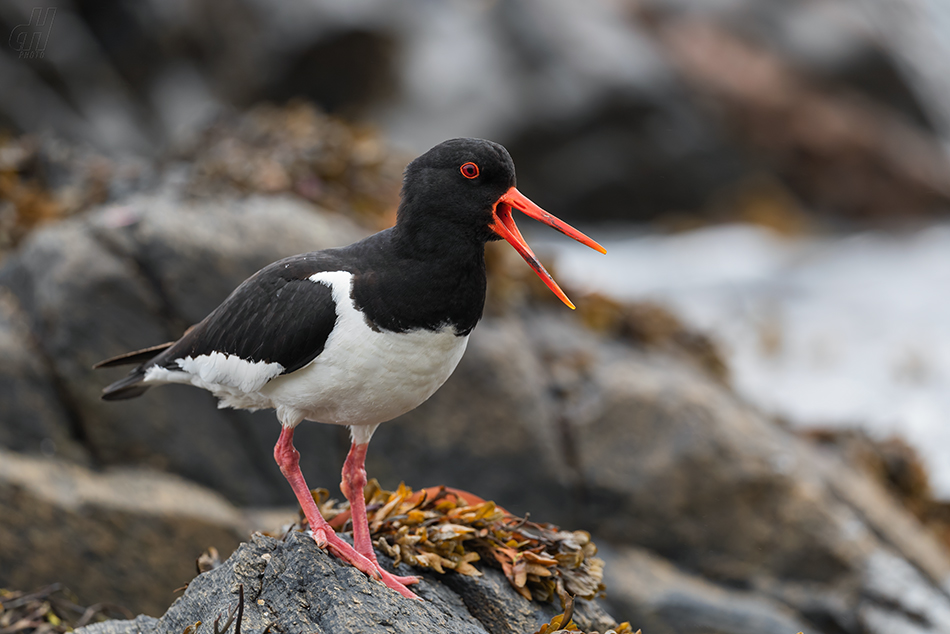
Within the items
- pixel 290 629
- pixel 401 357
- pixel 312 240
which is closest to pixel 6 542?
pixel 312 240

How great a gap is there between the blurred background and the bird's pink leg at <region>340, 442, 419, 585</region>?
3.17 meters

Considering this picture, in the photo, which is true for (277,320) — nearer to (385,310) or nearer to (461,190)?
(385,310)

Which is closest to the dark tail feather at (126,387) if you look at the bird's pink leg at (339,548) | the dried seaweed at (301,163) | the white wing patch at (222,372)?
the white wing patch at (222,372)

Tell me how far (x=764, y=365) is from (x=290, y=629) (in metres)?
13.5

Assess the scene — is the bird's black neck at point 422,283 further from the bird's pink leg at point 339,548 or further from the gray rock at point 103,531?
the gray rock at point 103,531

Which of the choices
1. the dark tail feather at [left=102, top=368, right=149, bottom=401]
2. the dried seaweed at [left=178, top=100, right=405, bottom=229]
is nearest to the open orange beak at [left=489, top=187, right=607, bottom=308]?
the dark tail feather at [left=102, top=368, right=149, bottom=401]

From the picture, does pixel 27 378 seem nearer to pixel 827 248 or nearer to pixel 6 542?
pixel 6 542

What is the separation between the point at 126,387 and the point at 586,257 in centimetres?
1460

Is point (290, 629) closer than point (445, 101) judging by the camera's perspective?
Yes

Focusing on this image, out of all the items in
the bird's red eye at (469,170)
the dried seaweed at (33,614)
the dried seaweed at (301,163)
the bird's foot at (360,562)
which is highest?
the bird's red eye at (469,170)

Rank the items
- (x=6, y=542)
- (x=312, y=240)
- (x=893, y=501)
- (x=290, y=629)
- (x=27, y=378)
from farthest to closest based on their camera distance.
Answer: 1. (x=893, y=501)
2. (x=312, y=240)
3. (x=27, y=378)
4. (x=6, y=542)
5. (x=290, y=629)

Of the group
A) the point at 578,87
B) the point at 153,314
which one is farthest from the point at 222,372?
the point at 578,87

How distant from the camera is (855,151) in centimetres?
1841

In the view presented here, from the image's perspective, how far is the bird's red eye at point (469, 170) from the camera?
3.66 meters
